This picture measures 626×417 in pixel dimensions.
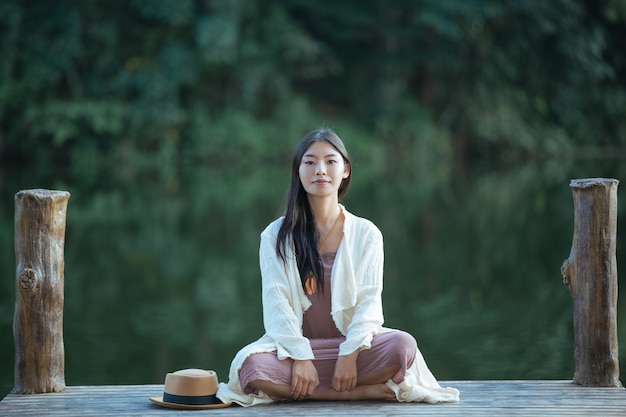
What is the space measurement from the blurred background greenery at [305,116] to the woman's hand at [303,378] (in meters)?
7.05

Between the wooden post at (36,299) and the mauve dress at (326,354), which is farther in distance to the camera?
the wooden post at (36,299)

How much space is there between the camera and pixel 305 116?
80.4ft

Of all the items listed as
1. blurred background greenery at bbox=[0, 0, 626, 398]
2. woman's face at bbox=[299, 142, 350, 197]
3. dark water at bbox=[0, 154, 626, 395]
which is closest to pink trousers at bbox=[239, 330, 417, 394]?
woman's face at bbox=[299, 142, 350, 197]

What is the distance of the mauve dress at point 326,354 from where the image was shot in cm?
392

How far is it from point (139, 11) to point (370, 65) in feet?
20.9

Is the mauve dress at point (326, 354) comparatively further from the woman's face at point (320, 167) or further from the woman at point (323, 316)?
the woman's face at point (320, 167)

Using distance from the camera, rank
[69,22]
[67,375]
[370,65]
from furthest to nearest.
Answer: [370,65], [69,22], [67,375]

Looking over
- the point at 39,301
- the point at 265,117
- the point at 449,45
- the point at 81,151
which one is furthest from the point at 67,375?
the point at 449,45

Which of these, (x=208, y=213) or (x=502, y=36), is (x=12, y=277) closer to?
(x=208, y=213)

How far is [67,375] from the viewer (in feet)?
21.0

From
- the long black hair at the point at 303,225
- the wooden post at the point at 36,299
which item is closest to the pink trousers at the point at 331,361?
the long black hair at the point at 303,225

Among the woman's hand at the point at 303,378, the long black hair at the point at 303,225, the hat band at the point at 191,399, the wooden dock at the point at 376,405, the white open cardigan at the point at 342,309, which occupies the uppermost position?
the long black hair at the point at 303,225

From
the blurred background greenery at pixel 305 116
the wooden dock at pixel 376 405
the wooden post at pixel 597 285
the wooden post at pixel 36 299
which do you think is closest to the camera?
the wooden dock at pixel 376 405

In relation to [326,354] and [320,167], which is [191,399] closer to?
[326,354]
